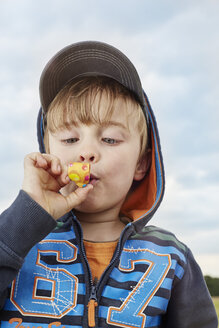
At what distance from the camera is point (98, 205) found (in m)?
2.72

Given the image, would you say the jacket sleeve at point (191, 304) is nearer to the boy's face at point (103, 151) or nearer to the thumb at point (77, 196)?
the boy's face at point (103, 151)

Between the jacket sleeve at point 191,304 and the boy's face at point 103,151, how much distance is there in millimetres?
691

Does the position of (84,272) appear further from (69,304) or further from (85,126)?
(85,126)

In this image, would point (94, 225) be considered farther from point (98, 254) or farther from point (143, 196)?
point (143, 196)

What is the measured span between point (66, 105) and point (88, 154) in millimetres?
460

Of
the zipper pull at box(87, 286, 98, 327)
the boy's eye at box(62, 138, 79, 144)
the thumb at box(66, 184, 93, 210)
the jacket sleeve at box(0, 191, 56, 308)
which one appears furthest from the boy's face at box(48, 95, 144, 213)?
the zipper pull at box(87, 286, 98, 327)

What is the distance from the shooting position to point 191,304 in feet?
9.13

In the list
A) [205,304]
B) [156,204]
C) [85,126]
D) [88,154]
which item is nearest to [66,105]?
[85,126]

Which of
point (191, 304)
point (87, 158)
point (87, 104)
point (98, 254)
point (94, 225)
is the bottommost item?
point (191, 304)

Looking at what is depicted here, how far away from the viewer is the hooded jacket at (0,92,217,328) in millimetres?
2271

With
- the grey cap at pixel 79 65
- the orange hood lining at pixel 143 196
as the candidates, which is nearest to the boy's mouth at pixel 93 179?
the orange hood lining at pixel 143 196

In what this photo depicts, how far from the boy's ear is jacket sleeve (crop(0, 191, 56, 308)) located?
3.34ft

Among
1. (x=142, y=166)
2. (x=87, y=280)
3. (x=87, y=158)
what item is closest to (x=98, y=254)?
(x=87, y=280)

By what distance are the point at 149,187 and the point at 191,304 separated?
0.88m
